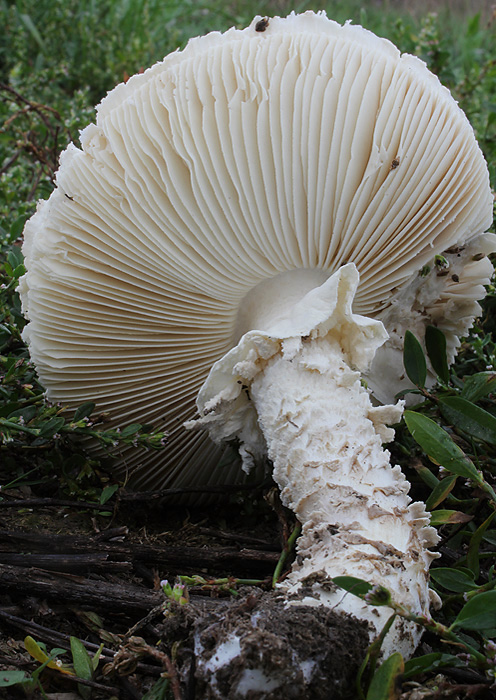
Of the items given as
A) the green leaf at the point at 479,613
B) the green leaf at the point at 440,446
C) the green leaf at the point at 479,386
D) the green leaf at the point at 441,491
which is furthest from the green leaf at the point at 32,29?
the green leaf at the point at 479,613

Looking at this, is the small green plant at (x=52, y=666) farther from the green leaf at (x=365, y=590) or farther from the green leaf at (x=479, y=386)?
the green leaf at (x=479, y=386)

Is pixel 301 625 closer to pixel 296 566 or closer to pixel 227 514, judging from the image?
pixel 296 566

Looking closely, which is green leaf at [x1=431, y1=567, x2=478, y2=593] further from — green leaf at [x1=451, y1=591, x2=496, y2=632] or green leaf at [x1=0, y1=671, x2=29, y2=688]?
green leaf at [x1=0, y1=671, x2=29, y2=688]

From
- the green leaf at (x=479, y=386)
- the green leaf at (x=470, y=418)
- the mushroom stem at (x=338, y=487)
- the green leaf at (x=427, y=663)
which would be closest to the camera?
the green leaf at (x=427, y=663)

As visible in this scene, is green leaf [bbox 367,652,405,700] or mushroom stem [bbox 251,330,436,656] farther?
mushroom stem [bbox 251,330,436,656]

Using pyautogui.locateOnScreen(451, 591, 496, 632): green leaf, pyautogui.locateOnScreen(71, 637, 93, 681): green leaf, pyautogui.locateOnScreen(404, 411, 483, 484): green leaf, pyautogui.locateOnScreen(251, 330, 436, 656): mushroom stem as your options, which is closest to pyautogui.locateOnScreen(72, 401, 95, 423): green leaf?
pyautogui.locateOnScreen(251, 330, 436, 656): mushroom stem

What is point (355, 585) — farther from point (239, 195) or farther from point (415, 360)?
point (239, 195)

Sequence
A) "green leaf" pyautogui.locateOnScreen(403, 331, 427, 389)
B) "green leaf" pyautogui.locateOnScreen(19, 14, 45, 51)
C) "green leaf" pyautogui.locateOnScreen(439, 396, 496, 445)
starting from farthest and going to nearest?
"green leaf" pyautogui.locateOnScreen(19, 14, 45, 51) < "green leaf" pyautogui.locateOnScreen(403, 331, 427, 389) < "green leaf" pyautogui.locateOnScreen(439, 396, 496, 445)
